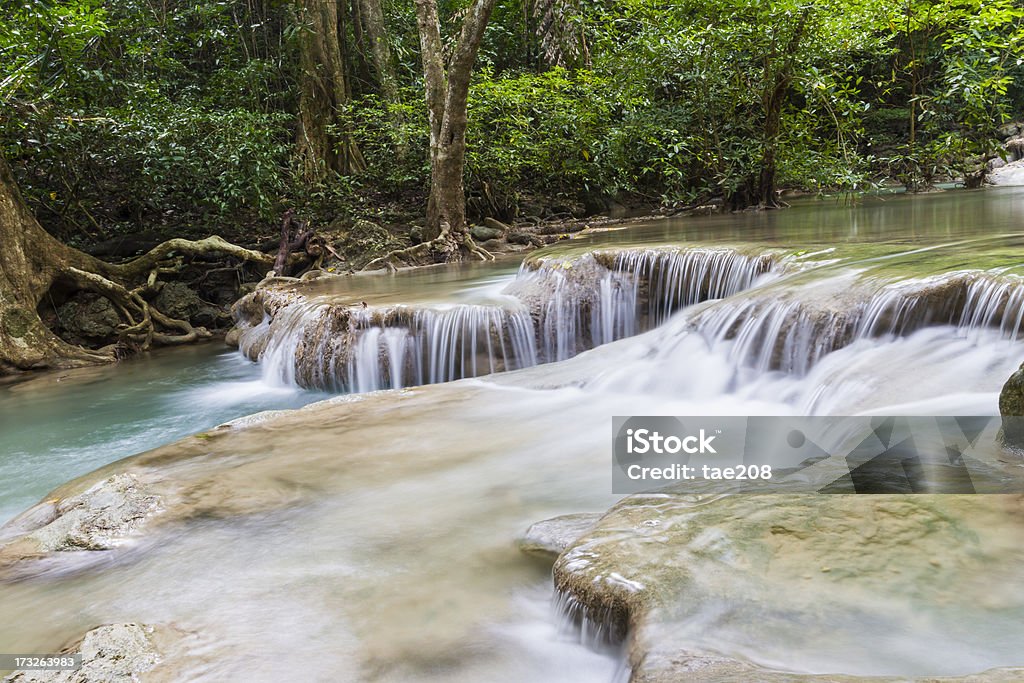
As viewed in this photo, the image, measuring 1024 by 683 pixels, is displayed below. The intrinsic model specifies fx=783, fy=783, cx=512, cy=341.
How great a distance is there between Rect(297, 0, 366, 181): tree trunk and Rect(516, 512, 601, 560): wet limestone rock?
11956 millimetres

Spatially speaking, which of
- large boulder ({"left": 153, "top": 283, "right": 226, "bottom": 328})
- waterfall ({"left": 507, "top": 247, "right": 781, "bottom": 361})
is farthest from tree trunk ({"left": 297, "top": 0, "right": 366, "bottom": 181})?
waterfall ({"left": 507, "top": 247, "right": 781, "bottom": 361})

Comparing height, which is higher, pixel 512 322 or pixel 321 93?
pixel 321 93

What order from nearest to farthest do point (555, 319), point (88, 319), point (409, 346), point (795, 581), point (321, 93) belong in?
point (795, 581), point (409, 346), point (555, 319), point (88, 319), point (321, 93)

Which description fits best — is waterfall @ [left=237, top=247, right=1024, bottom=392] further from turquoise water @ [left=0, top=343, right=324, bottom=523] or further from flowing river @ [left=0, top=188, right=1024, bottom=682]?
turquoise water @ [left=0, top=343, right=324, bottom=523]

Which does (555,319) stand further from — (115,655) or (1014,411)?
(115,655)

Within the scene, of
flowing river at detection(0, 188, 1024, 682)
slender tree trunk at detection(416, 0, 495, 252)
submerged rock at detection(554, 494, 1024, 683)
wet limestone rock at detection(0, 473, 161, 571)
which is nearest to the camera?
submerged rock at detection(554, 494, 1024, 683)

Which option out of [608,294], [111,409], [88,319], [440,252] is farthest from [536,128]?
[111,409]

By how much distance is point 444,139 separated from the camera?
10.9m

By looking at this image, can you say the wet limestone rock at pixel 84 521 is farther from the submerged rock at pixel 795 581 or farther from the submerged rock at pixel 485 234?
the submerged rock at pixel 485 234

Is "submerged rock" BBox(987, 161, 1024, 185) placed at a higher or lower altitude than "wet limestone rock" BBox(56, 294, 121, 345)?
higher

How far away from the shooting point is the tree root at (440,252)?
10.9 m

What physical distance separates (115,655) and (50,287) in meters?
8.33

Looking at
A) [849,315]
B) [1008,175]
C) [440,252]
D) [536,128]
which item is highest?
[536,128]

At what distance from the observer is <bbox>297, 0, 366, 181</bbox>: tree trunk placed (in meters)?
14.2
